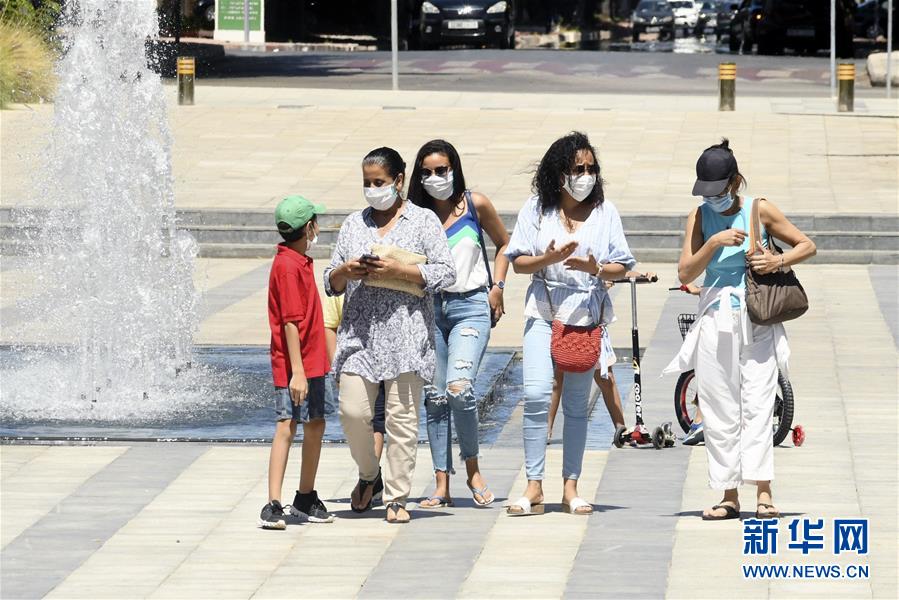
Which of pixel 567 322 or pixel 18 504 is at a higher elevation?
pixel 567 322

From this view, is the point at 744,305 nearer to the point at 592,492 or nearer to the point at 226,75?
the point at 592,492

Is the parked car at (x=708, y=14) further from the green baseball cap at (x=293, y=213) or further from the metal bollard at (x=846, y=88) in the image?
the green baseball cap at (x=293, y=213)

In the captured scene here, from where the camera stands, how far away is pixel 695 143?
2500 cm

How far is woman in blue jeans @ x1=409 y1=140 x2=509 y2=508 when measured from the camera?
848 centimetres

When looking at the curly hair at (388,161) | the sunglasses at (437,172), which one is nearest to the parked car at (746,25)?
the sunglasses at (437,172)

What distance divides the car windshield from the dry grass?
33.2 meters

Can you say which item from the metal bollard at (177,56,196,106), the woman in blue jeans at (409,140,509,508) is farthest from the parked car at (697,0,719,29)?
the woman in blue jeans at (409,140,509,508)

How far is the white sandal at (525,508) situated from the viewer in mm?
8344

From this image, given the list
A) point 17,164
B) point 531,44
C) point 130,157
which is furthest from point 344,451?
point 531,44

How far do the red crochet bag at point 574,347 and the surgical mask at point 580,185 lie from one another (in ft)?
1.84

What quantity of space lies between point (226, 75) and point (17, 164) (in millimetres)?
13716

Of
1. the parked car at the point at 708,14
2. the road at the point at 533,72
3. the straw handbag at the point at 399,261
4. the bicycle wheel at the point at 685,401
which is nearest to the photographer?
the straw handbag at the point at 399,261

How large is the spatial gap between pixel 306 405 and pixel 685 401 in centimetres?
288

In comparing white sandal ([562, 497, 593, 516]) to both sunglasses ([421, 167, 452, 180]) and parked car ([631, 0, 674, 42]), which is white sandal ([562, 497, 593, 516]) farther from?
parked car ([631, 0, 674, 42])
